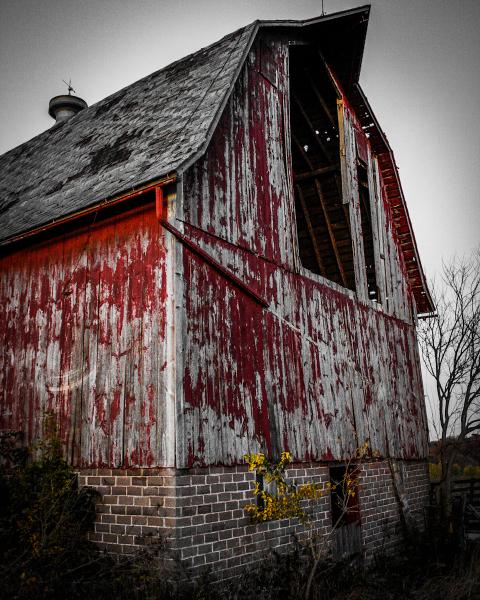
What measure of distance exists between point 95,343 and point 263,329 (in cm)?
228

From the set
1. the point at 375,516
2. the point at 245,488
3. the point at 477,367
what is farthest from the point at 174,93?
the point at 477,367

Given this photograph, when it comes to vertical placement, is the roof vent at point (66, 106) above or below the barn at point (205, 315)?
above

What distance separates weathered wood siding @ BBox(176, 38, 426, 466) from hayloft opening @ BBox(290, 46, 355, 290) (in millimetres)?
1684

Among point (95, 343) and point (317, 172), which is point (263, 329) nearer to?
point (95, 343)

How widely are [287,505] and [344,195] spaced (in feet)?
19.8

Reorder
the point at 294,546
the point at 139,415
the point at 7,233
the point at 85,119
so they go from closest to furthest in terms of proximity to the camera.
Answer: the point at 139,415
the point at 294,546
the point at 7,233
the point at 85,119

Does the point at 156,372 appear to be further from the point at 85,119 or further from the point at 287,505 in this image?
the point at 85,119

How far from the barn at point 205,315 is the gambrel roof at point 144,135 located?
56mm

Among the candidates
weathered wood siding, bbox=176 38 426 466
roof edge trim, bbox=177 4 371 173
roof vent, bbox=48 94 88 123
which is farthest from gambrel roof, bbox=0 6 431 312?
roof vent, bbox=48 94 88 123

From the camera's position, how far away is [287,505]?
250 inches

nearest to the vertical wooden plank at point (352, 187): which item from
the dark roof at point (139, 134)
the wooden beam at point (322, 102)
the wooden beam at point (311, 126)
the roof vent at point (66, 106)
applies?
the wooden beam at point (322, 102)

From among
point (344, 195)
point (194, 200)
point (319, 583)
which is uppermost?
point (344, 195)

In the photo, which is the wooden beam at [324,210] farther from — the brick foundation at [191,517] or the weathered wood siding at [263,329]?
the brick foundation at [191,517]

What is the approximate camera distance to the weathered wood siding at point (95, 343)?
6039mm
